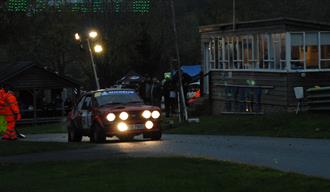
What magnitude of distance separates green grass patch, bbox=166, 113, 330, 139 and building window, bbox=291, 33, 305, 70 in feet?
13.7

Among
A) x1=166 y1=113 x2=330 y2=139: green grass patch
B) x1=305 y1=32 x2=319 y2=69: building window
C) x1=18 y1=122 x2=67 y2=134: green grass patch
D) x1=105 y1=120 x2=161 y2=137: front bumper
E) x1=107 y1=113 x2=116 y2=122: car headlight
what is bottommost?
x1=18 y1=122 x2=67 y2=134: green grass patch

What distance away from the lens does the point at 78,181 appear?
10.4 m

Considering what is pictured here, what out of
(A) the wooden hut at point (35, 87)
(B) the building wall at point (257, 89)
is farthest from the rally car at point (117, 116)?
(A) the wooden hut at point (35, 87)

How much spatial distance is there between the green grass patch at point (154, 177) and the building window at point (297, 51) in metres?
16.9

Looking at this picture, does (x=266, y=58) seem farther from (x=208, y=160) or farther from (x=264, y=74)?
(x=208, y=160)

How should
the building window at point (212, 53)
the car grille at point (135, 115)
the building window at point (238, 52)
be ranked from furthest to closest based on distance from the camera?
the building window at point (212, 53)
the building window at point (238, 52)
the car grille at point (135, 115)

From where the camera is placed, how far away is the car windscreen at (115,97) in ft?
65.6

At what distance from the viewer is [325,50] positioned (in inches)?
1139

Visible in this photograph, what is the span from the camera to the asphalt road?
12195mm

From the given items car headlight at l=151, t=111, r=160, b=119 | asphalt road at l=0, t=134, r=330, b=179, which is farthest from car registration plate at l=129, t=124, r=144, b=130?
asphalt road at l=0, t=134, r=330, b=179

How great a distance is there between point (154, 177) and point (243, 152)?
4689 mm

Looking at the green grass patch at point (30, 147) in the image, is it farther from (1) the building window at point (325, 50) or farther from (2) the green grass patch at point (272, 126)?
(1) the building window at point (325, 50)

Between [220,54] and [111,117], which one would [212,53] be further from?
[111,117]

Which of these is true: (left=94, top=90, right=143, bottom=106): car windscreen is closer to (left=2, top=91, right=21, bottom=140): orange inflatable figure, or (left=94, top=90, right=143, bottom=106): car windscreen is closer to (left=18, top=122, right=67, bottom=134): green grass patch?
(left=2, top=91, right=21, bottom=140): orange inflatable figure
